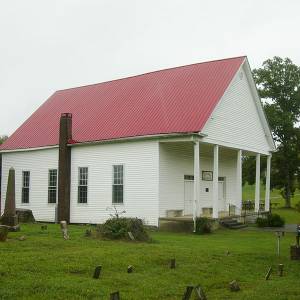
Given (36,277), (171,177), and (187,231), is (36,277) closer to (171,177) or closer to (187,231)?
(187,231)

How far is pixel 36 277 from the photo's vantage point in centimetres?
1061

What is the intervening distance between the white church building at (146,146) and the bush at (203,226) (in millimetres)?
926

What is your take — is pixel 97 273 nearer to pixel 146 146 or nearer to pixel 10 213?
pixel 10 213

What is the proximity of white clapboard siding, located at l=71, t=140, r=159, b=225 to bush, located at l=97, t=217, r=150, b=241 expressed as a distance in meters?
7.25

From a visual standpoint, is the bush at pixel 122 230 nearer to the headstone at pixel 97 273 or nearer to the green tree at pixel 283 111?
the headstone at pixel 97 273

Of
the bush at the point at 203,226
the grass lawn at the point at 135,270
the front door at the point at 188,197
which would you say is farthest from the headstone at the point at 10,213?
the front door at the point at 188,197

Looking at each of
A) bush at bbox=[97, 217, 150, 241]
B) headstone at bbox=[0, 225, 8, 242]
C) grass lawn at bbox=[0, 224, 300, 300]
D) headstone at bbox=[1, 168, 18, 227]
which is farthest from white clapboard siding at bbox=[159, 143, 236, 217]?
headstone at bbox=[0, 225, 8, 242]

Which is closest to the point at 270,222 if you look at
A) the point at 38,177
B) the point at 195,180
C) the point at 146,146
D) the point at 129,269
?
the point at 195,180

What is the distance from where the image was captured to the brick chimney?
28.9 metres

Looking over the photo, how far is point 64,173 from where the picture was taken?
28906 millimetres

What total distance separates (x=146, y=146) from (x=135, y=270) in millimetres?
13898

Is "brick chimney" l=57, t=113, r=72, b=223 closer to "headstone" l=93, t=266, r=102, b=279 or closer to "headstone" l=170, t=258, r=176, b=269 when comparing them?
"headstone" l=170, t=258, r=176, b=269

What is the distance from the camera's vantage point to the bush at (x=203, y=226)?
77.5 ft

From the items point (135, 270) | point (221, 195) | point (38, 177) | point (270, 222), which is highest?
point (38, 177)
